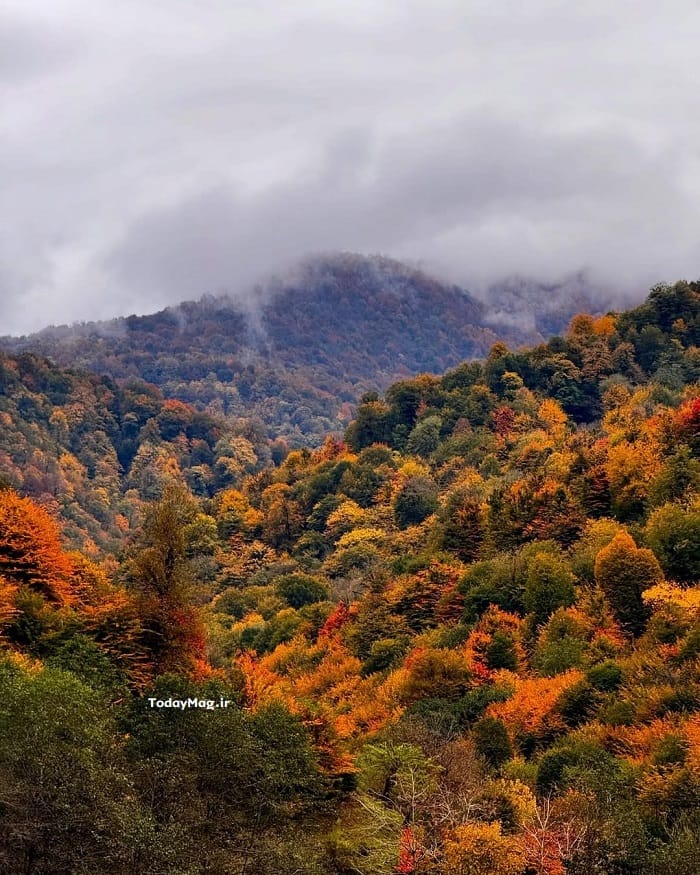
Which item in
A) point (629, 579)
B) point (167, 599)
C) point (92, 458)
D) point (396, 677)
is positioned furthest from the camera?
point (92, 458)

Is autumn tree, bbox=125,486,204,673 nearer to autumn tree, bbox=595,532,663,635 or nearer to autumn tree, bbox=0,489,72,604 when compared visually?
autumn tree, bbox=0,489,72,604

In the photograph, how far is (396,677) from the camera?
5028cm

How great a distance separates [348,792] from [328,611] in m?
40.9

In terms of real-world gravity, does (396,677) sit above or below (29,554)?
below

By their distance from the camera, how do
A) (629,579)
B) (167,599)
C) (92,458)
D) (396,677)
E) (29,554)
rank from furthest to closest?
(92,458) < (396,677) < (629,579) < (29,554) < (167,599)

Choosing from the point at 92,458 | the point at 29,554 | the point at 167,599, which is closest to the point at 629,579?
the point at 167,599

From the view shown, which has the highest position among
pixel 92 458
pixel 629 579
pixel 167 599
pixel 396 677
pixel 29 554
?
pixel 92 458

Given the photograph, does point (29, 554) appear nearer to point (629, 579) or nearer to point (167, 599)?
point (167, 599)

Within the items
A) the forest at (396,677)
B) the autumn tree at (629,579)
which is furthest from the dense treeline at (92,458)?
the autumn tree at (629,579)

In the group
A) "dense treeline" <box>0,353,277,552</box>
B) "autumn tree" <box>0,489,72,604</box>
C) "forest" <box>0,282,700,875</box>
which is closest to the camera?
"forest" <box>0,282,700,875</box>

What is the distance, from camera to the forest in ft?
78.5

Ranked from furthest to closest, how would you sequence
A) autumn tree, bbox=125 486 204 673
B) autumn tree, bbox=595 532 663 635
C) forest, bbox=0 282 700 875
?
autumn tree, bbox=595 532 663 635 → autumn tree, bbox=125 486 204 673 → forest, bbox=0 282 700 875

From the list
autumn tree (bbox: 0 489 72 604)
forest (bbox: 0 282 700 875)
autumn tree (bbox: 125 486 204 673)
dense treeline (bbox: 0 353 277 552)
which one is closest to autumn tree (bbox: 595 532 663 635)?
forest (bbox: 0 282 700 875)

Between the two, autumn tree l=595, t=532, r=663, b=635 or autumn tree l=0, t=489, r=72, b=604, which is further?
autumn tree l=595, t=532, r=663, b=635
